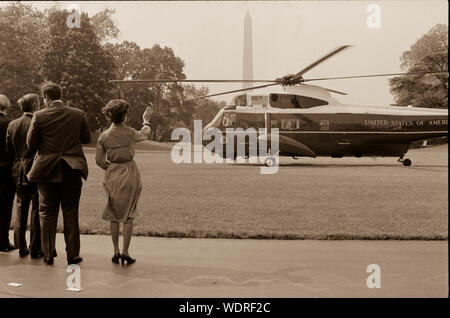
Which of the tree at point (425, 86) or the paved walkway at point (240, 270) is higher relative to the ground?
the tree at point (425, 86)

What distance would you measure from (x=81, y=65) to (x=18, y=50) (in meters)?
11.2

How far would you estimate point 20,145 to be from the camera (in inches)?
243

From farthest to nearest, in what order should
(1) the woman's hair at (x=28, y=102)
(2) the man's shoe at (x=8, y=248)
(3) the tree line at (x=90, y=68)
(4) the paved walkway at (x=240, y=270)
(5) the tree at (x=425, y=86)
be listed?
1. (5) the tree at (x=425, y=86)
2. (3) the tree line at (x=90, y=68)
3. (2) the man's shoe at (x=8, y=248)
4. (1) the woman's hair at (x=28, y=102)
5. (4) the paved walkway at (x=240, y=270)

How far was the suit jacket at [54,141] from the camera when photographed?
555 centimetres

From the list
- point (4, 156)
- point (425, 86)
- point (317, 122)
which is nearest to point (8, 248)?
point (4, 156)

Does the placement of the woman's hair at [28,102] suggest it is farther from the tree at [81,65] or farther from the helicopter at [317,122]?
the tree at [81,65]

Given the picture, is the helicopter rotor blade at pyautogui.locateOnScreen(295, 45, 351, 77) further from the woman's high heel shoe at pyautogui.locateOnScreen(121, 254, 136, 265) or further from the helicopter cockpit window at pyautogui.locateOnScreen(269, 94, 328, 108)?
the woman's high heel shoe at pyautogui.locateOnScreen(121, 254, 136, 265)

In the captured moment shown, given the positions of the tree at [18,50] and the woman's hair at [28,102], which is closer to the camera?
the woman's hair at [28,102]

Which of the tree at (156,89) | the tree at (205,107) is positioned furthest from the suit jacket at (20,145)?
the tree at (205,107)

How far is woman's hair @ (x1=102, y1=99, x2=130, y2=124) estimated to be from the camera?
5.59 metres

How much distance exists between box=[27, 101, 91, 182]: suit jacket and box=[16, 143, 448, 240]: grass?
6.62 ft

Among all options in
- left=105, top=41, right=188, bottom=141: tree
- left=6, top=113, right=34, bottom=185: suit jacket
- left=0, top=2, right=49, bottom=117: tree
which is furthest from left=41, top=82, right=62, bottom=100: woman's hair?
left=105, top=41, right=188, bottom=141: tree
